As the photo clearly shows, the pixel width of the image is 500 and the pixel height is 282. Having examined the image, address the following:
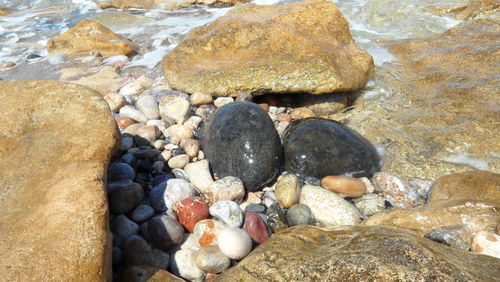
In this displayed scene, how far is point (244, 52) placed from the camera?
514 centimetres

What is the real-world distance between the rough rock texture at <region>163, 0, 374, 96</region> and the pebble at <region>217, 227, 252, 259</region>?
2449mm

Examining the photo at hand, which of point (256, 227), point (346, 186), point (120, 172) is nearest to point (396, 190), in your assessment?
point (346, 186)

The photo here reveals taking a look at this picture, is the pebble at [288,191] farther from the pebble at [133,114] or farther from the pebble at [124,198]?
the pebble at [133,114]

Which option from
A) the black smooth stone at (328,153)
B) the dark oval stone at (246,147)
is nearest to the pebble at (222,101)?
the dark oval stone at (246,147)

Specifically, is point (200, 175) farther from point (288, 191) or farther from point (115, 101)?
point (115, 101)

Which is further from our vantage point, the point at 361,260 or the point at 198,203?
the point at 198,203

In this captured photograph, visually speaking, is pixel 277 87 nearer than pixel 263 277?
No

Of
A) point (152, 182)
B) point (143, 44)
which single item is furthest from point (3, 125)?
point (143, 44)

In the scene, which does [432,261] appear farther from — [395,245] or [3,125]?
[3,125]

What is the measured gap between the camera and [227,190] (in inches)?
129

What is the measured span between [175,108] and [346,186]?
7.69ft

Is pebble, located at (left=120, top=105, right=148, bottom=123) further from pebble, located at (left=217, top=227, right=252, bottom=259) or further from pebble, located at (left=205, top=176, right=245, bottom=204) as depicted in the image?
pebble, located at (left=217, top=227, right=252, bottom=259)

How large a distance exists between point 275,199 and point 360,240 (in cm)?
133

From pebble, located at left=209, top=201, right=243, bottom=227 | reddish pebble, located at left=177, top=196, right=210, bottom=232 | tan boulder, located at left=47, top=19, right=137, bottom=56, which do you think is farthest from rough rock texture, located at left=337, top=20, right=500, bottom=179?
tan boulder, located at left=47, top=19, right=137, bottom=56
